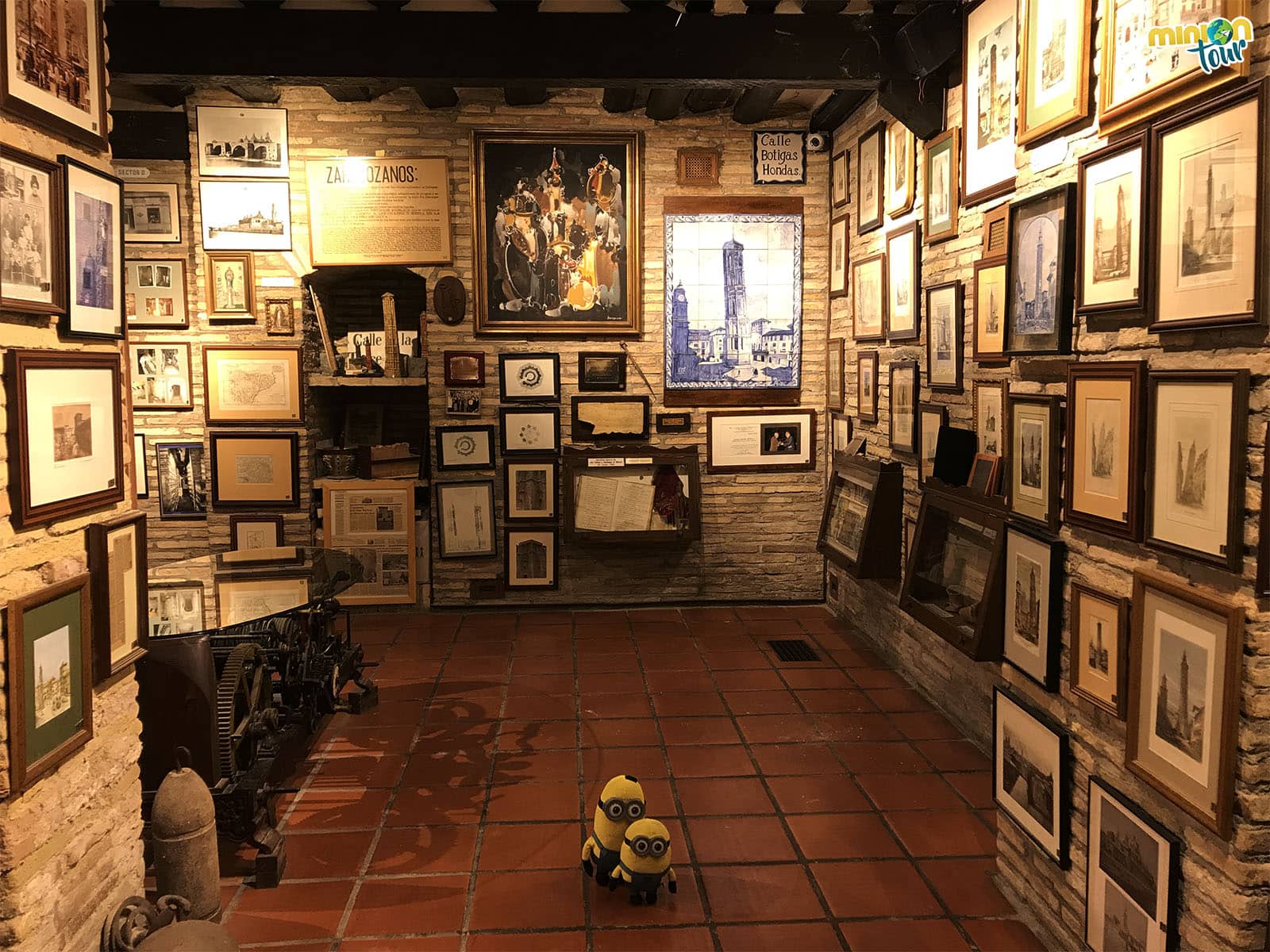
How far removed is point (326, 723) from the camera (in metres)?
5.76

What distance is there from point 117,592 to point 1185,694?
341 centimetres

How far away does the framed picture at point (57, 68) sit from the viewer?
2572 millimetres

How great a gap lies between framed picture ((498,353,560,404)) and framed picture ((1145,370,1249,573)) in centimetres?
588

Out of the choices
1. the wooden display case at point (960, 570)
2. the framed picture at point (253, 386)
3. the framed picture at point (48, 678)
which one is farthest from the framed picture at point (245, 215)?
the wooden display case at point (960, 570)

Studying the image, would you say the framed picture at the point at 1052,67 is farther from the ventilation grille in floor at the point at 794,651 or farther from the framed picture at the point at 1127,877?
the ventilation grille in floor at the point at 794,651

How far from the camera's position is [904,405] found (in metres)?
6.33

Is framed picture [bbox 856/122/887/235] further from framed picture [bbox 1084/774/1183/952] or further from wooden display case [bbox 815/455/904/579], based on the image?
framed picture [bbox 1084/774/1183/952]

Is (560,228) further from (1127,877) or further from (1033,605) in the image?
(1127,877)

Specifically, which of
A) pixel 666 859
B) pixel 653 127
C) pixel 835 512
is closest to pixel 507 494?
pixel 835 512

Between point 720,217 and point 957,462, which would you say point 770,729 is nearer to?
point 957,462

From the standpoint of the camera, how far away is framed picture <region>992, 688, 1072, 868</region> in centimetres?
336

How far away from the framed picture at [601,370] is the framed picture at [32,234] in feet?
18.3

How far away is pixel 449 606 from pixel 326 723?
2.67 m

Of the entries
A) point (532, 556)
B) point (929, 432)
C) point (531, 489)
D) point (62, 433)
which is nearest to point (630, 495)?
point (531, 489)
